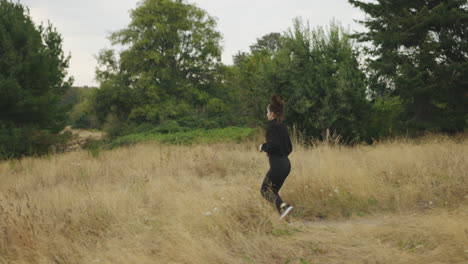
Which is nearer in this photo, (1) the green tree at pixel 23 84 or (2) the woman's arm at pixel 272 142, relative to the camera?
(2) the woman's arm at pixel 272 142

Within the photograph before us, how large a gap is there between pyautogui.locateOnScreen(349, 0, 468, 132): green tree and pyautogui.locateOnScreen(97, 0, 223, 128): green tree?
1699 cm

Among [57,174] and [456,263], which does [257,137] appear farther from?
[456,263]

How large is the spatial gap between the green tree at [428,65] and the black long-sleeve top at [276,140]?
12040mm

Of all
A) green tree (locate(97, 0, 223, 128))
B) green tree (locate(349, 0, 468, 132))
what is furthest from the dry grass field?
green tree (locate(97, 0, 223, 128))

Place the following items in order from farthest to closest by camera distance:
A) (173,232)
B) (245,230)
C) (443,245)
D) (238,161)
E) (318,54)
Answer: (318,54)
(238,161)
(245,230)
(173,232)
(443,245)

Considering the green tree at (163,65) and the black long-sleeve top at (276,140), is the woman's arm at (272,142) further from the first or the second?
the green tree at (163,65)

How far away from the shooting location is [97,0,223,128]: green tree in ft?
100

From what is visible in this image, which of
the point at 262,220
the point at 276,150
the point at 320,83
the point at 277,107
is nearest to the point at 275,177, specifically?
the point at 276,150

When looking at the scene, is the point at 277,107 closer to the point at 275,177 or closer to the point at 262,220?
the point at 275,177

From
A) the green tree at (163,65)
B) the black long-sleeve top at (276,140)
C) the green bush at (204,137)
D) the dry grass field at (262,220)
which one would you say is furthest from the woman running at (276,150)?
the green tree at (163,65)

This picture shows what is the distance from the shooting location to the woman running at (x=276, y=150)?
17.4 ft

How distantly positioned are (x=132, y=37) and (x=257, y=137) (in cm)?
1838

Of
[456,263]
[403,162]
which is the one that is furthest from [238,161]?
[456,263]

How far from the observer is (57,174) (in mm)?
9414
